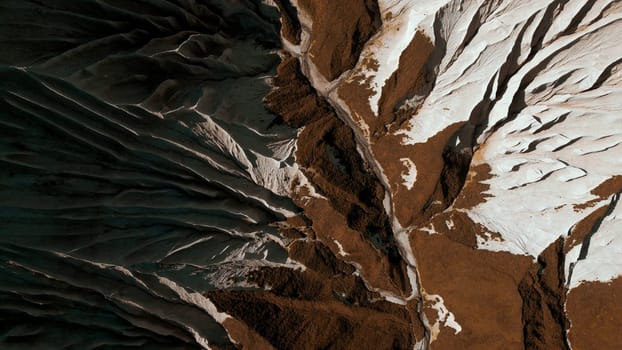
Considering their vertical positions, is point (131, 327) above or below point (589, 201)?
above

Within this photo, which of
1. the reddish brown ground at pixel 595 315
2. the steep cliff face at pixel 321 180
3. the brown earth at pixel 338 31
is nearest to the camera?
the steep cliff face at pixel 321 180

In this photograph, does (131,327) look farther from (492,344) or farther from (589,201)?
(589,201)

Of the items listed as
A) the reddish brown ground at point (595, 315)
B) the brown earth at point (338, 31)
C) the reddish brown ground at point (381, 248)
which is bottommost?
the reddish brown ground at point (595, 315)

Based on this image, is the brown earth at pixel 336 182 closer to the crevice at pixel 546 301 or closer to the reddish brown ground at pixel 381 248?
the reddish brown ground at pixel 381 248

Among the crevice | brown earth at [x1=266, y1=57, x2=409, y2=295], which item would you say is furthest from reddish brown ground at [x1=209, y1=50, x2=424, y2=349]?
the crevice

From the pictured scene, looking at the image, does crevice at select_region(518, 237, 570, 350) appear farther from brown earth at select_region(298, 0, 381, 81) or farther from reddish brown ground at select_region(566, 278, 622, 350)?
brown earth at select_region(298, 0, 381, 81)

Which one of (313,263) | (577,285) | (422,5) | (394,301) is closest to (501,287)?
(577,285)

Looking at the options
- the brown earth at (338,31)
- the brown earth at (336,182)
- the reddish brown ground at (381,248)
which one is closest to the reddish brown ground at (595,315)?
the reddish brown ground at (381,248)

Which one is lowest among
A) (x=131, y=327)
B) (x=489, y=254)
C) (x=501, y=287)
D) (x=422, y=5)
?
(x=501, y=287)

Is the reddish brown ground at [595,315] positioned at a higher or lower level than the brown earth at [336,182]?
lower
